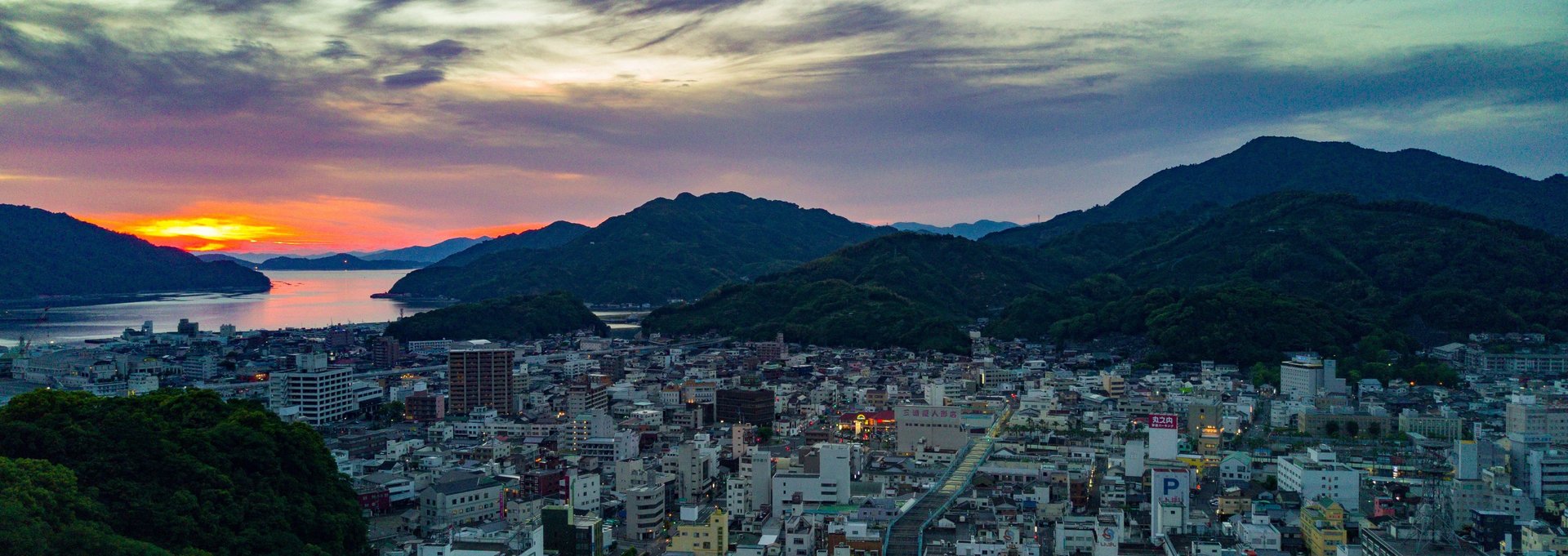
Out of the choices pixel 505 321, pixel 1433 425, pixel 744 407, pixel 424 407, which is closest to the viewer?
pixel 1433 425

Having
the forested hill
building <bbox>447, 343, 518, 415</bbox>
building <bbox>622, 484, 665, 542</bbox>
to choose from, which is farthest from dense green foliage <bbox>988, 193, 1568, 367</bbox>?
building <bbox>622, 484, 665, 542</bbox>

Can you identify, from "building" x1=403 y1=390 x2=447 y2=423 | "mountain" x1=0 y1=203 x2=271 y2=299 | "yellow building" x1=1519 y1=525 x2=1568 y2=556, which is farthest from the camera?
"mountain" x1=0 y1=203 x2=271 y2=299

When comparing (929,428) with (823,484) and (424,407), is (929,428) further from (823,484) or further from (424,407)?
(424,407)

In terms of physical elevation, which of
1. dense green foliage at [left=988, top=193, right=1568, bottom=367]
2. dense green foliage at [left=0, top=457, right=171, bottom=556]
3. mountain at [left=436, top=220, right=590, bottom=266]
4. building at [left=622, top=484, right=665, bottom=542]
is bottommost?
building at [left=622, top=484, right=665, bottom=542]

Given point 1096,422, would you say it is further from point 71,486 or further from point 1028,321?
point 1028,321

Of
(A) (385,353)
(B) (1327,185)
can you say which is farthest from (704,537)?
(B) (1327,185)

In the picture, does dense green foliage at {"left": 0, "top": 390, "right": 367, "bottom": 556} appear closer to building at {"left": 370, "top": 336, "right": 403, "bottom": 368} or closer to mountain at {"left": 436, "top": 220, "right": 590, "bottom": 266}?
building at {"left": 370, "top": 336, "right": 403, "bottom": 368}
